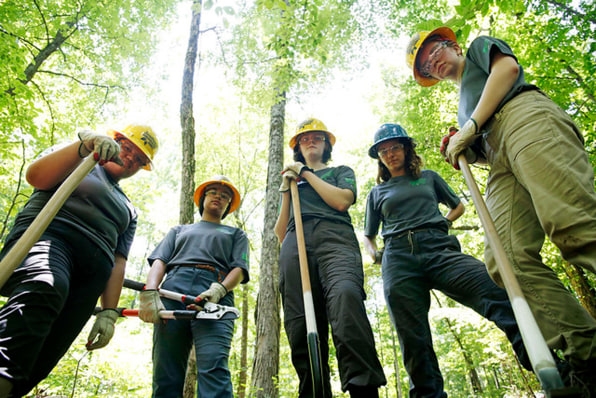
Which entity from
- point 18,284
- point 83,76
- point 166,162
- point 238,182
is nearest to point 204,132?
point 238,182

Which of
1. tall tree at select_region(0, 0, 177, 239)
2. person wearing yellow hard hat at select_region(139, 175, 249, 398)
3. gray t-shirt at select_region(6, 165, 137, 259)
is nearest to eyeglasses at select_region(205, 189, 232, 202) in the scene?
person wearing yellow hard hat at select_region(139, 175, 249, 398)

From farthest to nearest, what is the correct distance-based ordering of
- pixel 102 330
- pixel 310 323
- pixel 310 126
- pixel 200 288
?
pixel 310 126 → pixel 200 288 → pixel 102 330 → pixel 310 323

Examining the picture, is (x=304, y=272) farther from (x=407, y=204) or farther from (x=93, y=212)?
(x=93, y=212)

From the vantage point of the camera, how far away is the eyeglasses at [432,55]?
2.52 meters

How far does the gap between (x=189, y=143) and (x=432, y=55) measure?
418 cm

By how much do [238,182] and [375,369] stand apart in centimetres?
1154

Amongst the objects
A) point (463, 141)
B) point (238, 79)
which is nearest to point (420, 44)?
point (463, 141)

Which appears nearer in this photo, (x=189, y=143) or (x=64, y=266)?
(x=64, y=266)

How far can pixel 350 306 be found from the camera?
209 centimetres

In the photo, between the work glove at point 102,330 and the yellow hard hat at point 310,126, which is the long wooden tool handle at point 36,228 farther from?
the yellow hard hat at point 310,126

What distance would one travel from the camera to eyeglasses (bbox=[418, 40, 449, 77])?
2521mm

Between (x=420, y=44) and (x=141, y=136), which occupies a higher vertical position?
(x=420, y=44)

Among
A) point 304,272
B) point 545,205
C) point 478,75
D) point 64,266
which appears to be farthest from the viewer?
point 304,272

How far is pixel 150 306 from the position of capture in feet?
8.61
